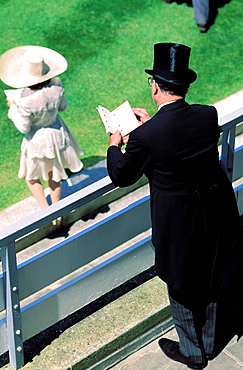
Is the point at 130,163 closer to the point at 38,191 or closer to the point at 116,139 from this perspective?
the point at 116,139

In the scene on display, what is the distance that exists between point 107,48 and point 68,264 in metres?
5.56

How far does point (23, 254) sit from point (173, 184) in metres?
2.85

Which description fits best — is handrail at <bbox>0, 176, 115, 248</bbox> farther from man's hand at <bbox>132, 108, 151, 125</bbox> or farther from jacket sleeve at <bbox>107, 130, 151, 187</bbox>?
man's hand at <bbox>132, 108, 151, 125</bbox>

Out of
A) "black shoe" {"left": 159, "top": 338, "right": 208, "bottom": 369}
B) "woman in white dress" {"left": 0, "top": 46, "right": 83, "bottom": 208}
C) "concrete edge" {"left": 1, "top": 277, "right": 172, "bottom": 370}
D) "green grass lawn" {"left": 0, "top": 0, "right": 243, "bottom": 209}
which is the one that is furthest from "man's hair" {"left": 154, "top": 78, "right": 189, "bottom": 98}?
"green grass lawn" {"left": 0, "top": 0, "right": 243, "bottom": 209}

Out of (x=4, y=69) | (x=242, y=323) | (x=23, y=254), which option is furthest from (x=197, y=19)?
(x=242, y=323)

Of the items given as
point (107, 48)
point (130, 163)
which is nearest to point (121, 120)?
point (130, 163)

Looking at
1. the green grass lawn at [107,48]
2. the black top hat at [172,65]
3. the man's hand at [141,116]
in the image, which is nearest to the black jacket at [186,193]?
the black top hat at [172,65]

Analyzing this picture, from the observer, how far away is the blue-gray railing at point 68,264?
4074 millimetres

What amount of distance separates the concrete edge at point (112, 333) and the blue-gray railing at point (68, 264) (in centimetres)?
15

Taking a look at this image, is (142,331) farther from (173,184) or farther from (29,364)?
(173,184)

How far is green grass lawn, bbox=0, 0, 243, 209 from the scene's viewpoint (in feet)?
27.0

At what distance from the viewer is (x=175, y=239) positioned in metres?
4.27

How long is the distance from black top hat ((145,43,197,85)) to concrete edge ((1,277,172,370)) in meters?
1.55

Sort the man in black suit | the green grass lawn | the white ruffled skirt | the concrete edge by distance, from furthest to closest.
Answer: the green grass lawn → the white ruffled skirt → the concrete edge → the man in black suit
